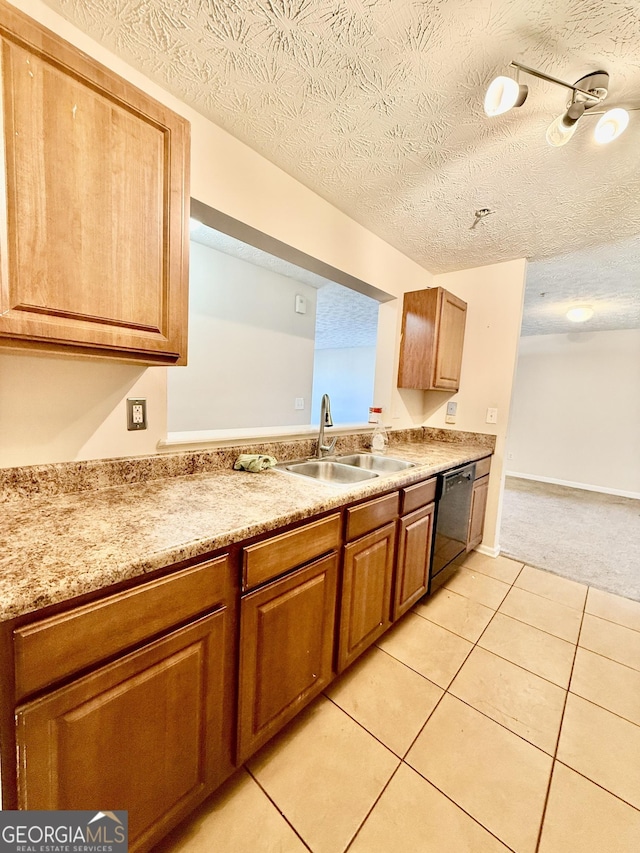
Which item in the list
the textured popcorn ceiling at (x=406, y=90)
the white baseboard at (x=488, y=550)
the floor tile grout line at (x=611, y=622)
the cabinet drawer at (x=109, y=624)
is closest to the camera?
the cabinet drawer at (x=109, y=624)

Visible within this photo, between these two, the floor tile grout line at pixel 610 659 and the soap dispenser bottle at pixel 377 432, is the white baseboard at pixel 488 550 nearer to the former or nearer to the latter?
the floor tile grout line at pixel 610 659

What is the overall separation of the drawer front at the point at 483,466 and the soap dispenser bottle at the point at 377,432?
661mm

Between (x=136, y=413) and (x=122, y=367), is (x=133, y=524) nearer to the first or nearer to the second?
(x=136, y=413)

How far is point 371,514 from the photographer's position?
142cm

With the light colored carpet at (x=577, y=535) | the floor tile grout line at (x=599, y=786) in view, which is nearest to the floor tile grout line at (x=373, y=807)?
the floor tile grout line at (x=599, y=786)

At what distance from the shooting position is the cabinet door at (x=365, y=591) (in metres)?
1.36

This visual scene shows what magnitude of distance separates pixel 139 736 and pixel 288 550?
54 centimetres

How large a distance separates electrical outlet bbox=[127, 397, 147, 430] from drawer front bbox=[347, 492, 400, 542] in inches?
34.5

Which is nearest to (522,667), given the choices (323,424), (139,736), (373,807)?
(373,807)

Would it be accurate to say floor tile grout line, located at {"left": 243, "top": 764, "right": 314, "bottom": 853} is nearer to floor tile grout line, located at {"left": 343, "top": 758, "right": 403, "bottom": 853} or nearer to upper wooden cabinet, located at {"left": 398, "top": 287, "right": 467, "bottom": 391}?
floor tile grout line, located at {"left": 343, "top": 758, "right": 403, "bottom": 853}

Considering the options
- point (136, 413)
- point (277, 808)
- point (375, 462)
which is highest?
point (136, 413)

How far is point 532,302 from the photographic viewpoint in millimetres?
3650

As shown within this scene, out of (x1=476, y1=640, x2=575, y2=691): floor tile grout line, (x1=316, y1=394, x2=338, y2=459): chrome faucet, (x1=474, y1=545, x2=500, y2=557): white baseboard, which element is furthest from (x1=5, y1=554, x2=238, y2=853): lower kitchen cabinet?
(x1=474, y1=545, x2=500, y2=557): white baseboard

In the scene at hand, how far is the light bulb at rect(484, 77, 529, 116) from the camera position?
1008 mm
